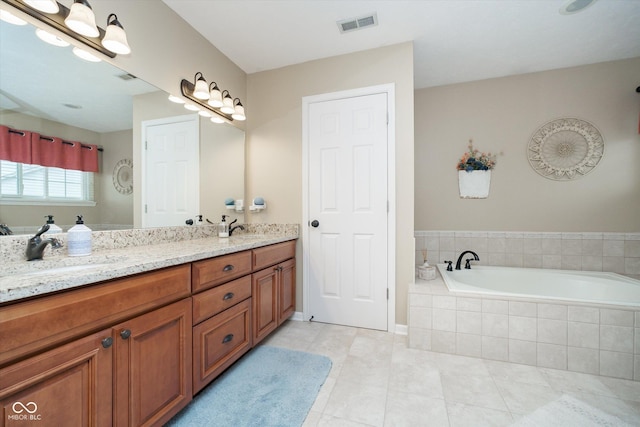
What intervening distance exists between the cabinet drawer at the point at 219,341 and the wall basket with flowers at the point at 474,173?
263 centimetres

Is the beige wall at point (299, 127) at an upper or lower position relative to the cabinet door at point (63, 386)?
upper

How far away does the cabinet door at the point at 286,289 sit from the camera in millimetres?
2297

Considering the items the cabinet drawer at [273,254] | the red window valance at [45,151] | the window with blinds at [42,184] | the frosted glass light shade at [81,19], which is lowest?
the cabinet drawer at [273,254]

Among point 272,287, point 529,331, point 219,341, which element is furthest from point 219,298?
point 529,331

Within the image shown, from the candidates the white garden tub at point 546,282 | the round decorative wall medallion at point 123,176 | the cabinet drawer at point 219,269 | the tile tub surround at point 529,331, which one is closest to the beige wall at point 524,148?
the white garden tub at point 546,282

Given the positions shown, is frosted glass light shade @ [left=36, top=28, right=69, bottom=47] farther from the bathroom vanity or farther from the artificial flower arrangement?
the artificial flower arrangement

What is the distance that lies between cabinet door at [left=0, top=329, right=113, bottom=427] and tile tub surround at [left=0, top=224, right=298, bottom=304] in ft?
0.69

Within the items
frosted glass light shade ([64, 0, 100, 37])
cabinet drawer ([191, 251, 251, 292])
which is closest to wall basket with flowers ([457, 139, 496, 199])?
cabinet drawer ([191, 251, 251, 292])

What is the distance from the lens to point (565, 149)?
2736mm

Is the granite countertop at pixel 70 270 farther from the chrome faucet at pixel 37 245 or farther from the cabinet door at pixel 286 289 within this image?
the cabinet door at pixel 286 289

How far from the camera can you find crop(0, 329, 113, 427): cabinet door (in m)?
0.74

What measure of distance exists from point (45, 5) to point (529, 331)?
3315mm

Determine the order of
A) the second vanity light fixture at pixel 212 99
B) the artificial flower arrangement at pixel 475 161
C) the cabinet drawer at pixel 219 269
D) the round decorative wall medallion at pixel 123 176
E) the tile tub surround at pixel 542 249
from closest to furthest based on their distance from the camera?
1. the cabinet drawer at pixel 219 269
2. the round decorative wall medallion at pixel 123 176
3. the second vanity light fixture at pixel 212 99
4. the tile tub surround at pixel 542 249
5. the artificial flower arrangement at pixel 475 161

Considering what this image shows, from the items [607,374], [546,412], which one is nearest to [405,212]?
[546,412]
